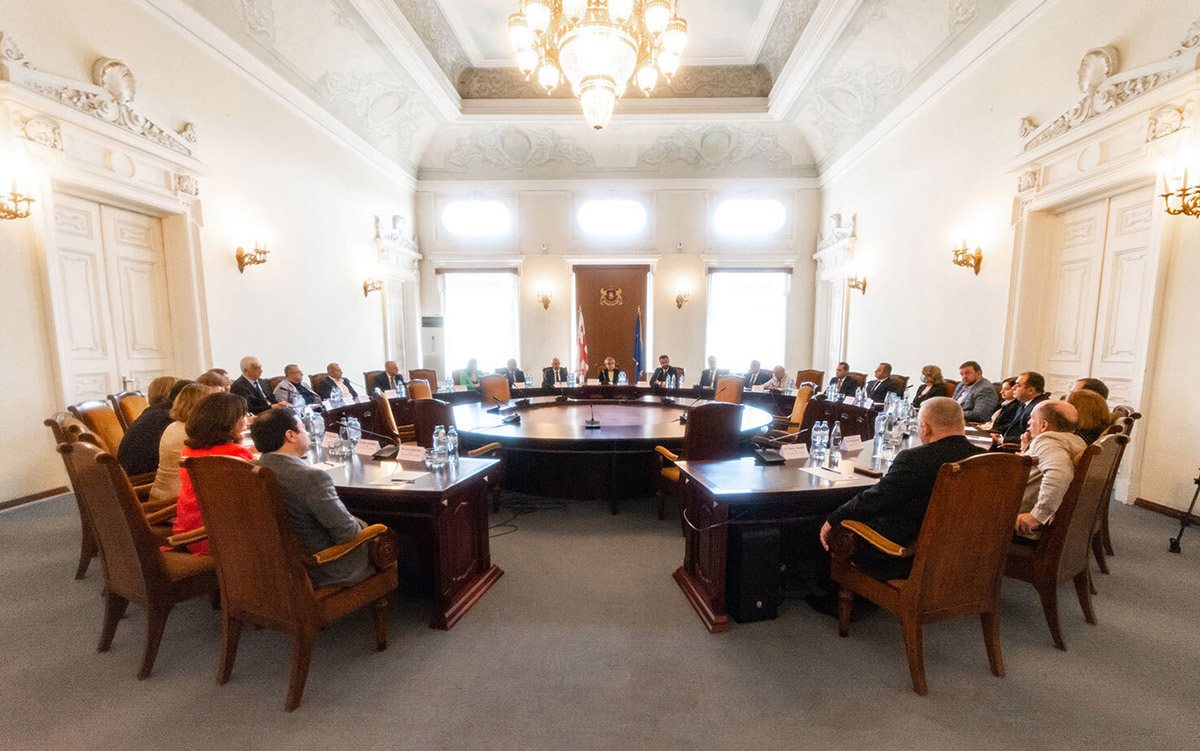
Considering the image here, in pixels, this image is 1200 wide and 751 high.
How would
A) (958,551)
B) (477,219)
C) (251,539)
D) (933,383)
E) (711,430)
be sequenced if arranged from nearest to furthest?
(251,539) → (958,551) → (711,430) → (933,383) → (477,219)

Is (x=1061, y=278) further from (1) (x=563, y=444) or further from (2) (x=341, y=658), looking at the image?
(2) (x=341, y=658)

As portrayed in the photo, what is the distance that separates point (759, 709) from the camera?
1.95m

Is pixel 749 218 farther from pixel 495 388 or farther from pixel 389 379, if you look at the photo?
pixel 389 379

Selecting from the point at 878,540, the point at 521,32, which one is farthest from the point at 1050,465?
the point at 521,32

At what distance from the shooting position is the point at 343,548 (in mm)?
2027

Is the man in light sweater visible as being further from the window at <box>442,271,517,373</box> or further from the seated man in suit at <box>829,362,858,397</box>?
the window at <box>442,271,517,373</box>

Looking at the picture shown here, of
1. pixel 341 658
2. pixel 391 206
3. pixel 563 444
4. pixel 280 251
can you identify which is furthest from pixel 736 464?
pixel 391 206

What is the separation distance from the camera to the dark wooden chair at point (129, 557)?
1966 mm

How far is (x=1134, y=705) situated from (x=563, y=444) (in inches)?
137

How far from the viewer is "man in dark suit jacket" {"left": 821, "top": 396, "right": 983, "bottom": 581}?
6.59ft

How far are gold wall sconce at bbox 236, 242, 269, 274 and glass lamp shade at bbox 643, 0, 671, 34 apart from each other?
17.7ft

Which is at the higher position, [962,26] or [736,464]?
[962,26]

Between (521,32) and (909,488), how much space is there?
4.61 metres

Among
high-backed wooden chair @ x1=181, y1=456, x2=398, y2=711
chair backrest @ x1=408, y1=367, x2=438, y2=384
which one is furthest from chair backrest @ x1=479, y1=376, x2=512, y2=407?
high-backed wooden chair @ x1=181, y1=456, x2=398, y2=711
